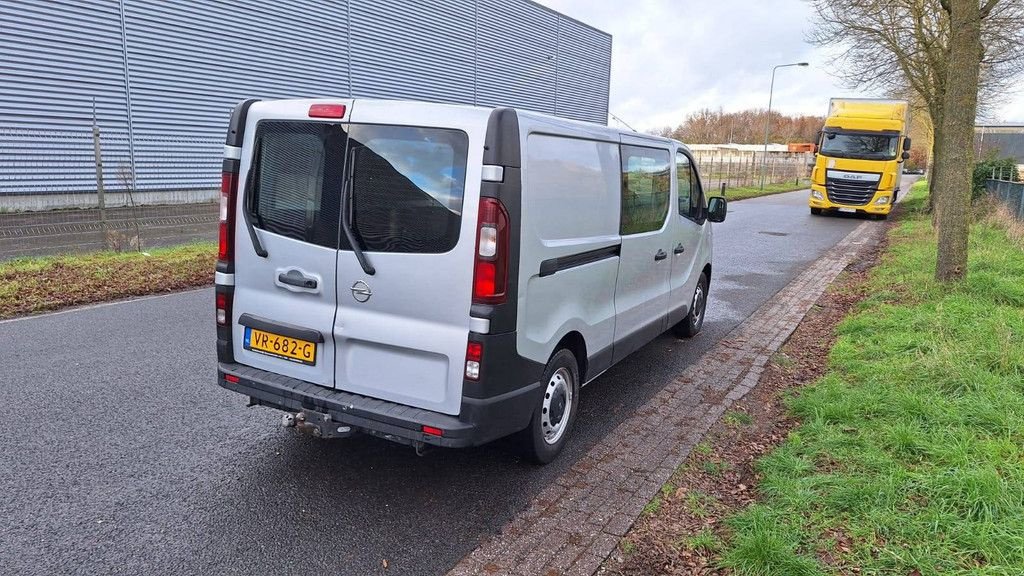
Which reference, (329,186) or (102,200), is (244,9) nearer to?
(102,200)

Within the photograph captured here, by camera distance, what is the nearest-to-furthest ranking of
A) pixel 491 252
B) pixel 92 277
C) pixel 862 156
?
pixel 491 252, pixel 92 277, pixel 862 156

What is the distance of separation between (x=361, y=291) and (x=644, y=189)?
8.10 feet

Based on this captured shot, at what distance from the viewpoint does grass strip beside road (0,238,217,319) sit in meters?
7.47

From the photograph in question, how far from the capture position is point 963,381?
466 centimetres

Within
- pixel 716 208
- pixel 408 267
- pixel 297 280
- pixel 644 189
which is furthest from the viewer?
pixel 716 208

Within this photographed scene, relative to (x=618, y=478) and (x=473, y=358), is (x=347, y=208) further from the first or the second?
(x=618, y=478)

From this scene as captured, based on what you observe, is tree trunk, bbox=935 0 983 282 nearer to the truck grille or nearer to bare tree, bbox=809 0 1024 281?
bare tree, bbox=809 0 1024 281

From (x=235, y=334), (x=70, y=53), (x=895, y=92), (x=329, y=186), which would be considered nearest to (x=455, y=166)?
(x=329, y=186)

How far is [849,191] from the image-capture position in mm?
21719

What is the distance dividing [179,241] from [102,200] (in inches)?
56.6

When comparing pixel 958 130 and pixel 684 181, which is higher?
pixel 958 130

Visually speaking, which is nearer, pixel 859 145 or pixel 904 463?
pixel 904 463

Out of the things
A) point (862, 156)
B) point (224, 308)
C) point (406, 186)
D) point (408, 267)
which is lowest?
point (224, 308)

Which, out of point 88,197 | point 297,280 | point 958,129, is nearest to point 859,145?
point 958,129
